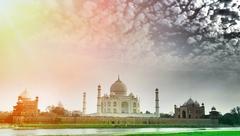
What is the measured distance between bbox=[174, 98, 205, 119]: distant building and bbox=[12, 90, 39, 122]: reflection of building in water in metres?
19.6

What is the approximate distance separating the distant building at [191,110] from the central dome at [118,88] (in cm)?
789

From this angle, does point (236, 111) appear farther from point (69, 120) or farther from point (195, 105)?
point (69, 120)

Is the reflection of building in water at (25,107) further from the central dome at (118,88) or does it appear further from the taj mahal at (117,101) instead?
the central dome at (118,88)

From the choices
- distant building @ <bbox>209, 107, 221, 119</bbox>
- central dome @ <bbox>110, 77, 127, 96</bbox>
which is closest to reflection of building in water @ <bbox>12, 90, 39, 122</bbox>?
central dome @ <bbox>110, 77, 127, 96</bbox>

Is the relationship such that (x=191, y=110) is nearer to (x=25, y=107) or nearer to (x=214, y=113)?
(x=214, y=113)

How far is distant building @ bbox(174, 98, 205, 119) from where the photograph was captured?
144ft

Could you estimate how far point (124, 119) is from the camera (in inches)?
1474

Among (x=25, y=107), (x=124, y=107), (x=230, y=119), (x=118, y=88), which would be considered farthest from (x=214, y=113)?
(x=25, y=107)

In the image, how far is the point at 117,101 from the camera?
44.6 m

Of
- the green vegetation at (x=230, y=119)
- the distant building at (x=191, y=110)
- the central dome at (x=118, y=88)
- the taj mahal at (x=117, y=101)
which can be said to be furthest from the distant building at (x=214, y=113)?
the central dome at (x=118, y=88)

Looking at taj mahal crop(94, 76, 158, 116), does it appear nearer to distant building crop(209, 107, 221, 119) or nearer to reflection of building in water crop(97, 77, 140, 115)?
reflection of building in water crop(97, 77, 140, 115)

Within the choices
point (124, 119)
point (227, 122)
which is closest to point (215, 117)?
point (227, 122)

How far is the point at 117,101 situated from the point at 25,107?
1336 cm

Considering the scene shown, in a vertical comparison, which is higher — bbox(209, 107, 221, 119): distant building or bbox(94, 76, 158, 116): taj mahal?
bbox(94, 76, 158, 116): taj mahal
